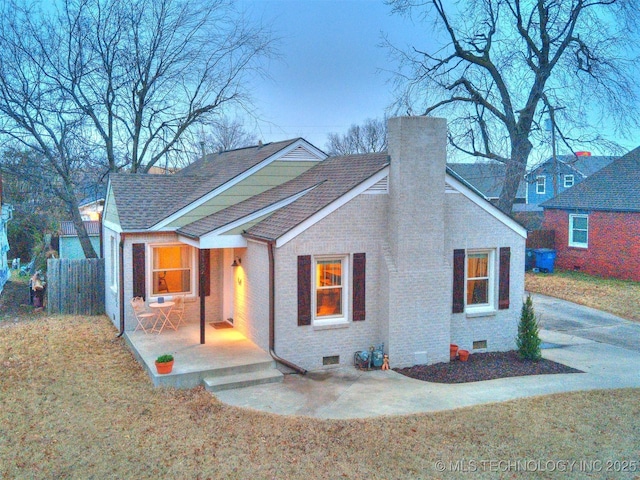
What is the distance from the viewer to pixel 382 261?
11.8 meters

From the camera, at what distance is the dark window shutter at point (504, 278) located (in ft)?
42.4

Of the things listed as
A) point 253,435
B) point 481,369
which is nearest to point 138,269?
point 253,435

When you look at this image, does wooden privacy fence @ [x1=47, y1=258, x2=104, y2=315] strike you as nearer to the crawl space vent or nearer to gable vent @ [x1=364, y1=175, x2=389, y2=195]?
the crawl space vent

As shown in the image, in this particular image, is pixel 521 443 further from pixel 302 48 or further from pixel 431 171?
pixel 302 48

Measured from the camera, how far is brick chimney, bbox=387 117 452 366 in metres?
11.6

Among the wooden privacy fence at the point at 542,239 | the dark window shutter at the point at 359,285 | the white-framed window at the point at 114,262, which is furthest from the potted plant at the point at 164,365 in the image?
the wooden privacy fence at the point at 542,239

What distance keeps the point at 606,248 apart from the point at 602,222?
46.5 inches

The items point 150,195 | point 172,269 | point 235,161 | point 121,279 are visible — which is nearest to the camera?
point 121,279

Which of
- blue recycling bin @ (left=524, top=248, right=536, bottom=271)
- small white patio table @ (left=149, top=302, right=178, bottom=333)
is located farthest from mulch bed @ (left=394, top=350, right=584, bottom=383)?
blue recycling bin @ (left=524, top=248, right=536, bottom=271)

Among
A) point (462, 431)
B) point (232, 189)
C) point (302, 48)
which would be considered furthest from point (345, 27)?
point (462, 431)

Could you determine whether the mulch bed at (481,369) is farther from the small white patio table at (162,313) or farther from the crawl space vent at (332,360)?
the small white patio table at (162,313)

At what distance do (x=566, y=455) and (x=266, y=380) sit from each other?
5180mm

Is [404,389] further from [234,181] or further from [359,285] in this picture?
[234,181]

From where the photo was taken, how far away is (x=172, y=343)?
492 inches
